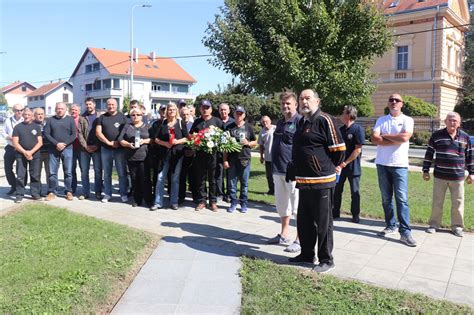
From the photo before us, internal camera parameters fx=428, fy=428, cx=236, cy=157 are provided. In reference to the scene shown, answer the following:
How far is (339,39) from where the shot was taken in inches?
451

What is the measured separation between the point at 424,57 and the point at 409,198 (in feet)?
115

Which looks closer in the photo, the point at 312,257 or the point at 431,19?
the point at 312,257

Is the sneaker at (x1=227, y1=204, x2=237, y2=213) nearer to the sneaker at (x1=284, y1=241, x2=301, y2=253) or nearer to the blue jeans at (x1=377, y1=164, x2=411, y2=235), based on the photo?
the sneaker at (x1=284, y1=241, x2=301, y2=253)

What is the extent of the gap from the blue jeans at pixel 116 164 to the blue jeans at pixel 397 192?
4942mm

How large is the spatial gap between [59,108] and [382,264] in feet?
22.4

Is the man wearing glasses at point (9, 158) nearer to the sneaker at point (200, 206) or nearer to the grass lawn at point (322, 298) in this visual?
the sneaker at point (200, 206)

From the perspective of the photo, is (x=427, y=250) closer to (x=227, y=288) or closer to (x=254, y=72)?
(x=227, y=288)

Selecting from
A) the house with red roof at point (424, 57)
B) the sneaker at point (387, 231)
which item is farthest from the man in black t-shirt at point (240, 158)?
the house with red roof at point (424, 57)

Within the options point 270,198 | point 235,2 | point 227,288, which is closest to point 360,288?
point 227,288

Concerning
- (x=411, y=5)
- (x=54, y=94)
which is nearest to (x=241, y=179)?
(x=411, y=5)

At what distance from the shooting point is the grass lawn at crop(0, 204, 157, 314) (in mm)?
3992

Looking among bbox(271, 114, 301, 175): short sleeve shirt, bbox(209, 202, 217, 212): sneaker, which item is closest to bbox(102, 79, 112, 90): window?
bbox(209, 202, 217, 212): sneaker

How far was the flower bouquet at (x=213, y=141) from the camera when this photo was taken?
25.1 feet

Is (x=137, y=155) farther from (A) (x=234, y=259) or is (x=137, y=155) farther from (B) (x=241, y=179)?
(A) (x=234, y=259)
